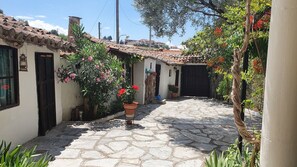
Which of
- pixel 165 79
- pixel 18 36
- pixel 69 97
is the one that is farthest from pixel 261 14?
pixel 165 79

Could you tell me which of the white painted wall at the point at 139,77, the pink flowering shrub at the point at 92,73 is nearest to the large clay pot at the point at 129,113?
the pink flowering shrub at the point at 92,73

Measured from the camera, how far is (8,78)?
19.9 feet

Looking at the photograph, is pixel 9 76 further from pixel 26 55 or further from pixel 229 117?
pixel 229 117

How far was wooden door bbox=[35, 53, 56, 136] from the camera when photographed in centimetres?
744

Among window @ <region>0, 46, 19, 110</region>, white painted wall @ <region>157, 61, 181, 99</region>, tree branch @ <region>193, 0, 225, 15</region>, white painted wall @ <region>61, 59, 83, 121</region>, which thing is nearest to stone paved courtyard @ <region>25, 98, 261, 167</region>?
white painted wall @ <region>61, 59, 83, 121</region>

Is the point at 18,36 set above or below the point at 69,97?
above

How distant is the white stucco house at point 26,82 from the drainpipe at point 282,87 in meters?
4.99

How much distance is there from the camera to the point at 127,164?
5512 millimetres

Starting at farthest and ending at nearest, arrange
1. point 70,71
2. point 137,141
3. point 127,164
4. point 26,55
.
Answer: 1. point 70,71
2. point 137,141
3. point 26,55
4. point 127,164

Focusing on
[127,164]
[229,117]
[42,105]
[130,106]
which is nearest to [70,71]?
[42,105]

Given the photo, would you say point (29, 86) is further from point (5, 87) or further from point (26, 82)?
point (5, 87)

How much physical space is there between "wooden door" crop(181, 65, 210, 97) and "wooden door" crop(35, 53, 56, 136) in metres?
15.4

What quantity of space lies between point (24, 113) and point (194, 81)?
1718 centimetres

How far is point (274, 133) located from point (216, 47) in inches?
389
